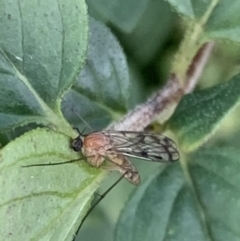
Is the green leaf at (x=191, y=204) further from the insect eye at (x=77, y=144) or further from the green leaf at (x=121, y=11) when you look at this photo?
the green leaf at (x=121, y=11)

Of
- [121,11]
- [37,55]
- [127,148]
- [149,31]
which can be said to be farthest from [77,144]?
[149,31]

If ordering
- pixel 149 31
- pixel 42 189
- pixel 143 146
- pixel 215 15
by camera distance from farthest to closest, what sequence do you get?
pixel 149 31 < pixel 143 146 < pixel 215 15 < pixel 42 189

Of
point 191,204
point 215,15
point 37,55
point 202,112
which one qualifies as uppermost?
point 37,55

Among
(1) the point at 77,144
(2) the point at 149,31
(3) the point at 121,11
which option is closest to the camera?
(1) the point at 77,144

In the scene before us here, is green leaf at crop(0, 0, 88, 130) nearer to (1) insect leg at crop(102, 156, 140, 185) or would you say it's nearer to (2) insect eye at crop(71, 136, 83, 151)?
(2) insect eye at crop(71, 136, 83, 151)

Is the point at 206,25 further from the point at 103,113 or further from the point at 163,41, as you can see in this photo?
the point at 163,41

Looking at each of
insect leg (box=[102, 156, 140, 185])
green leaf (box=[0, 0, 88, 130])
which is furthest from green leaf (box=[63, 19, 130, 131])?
green leaf (box=[0, 0, 88, 130])

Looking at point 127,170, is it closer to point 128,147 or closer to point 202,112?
point 128,147
